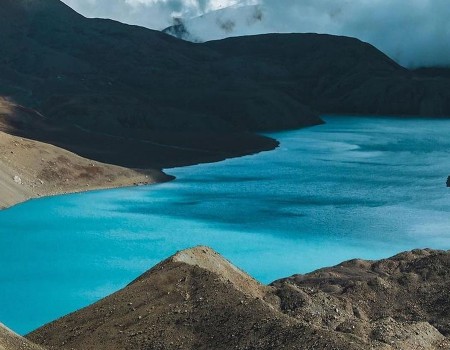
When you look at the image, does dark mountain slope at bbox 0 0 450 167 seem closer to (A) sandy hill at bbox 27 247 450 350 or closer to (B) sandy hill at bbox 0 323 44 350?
(A) sandy hill at bbox 27 247 450 350

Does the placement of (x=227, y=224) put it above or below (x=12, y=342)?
below

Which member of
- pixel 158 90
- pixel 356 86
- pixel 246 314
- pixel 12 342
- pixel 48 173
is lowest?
pixel 48 173

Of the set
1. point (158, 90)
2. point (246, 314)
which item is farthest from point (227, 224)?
point (158, 90)

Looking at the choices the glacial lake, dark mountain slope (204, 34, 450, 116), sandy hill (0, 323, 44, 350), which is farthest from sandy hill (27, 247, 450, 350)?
dark mountain slope (204, 34, 450, 116)

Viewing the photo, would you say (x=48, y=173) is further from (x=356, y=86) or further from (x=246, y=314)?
(x=356, y=86)

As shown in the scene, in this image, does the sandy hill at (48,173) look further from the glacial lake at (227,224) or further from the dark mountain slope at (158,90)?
the dark mountain slope at (158,90)

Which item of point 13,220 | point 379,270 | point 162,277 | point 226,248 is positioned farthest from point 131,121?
point 162,277

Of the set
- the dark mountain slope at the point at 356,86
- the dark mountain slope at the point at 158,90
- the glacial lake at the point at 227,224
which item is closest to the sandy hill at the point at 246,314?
the glacial lake at the point at 227,224
